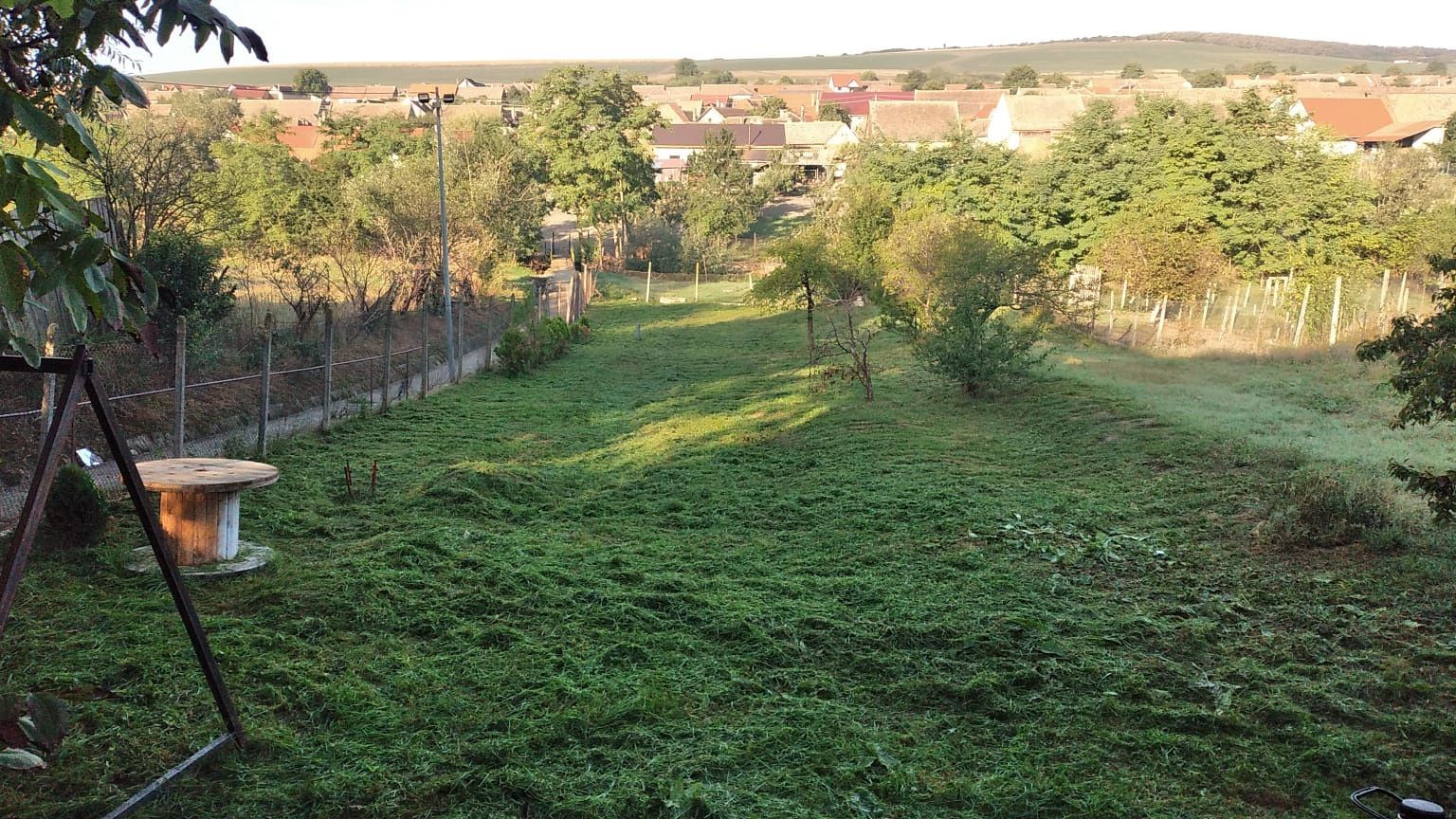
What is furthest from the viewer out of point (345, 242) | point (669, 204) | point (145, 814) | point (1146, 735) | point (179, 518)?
point (669, 204)

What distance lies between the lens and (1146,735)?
18.3 ft

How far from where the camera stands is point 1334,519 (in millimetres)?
8859

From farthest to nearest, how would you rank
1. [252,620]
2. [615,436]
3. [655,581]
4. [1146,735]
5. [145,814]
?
[615,436] < [655,581] < [252,620] < [1146,735] < [145,814]

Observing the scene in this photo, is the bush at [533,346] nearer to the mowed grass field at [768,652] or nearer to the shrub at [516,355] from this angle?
the shrub at [516,355]

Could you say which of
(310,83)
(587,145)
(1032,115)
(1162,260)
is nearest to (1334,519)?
(1162,260)

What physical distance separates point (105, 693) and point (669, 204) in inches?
2120

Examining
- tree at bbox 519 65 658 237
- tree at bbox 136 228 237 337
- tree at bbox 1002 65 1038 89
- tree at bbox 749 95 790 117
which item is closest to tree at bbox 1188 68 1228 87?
tree at bbox 1002 65 1038 89

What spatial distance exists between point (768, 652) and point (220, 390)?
36.8 ft

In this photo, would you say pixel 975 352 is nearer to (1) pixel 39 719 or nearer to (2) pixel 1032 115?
(1) pixel 39 719

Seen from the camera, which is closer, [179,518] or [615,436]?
[179,518]

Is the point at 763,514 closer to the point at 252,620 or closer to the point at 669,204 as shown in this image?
the point at 252,620

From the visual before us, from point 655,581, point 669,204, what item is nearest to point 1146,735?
point 655,581

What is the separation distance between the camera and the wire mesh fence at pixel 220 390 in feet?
34.7

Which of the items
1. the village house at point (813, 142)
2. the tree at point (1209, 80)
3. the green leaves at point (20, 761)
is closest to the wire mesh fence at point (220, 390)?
the green leaves at point (20, 761)
